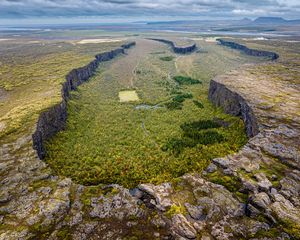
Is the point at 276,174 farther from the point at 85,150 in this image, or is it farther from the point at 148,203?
the point at 85,150

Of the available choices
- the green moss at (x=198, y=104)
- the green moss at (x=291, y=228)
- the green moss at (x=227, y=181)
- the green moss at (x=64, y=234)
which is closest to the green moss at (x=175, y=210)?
the green moss at (x=227, y=181)

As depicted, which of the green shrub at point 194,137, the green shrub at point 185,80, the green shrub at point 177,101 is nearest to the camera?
the green shrub at point 194,137

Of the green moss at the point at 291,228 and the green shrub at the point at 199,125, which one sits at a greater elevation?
the green moss at the point at 291,228

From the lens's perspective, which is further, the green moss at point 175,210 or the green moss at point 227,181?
the green moss at point 227,181

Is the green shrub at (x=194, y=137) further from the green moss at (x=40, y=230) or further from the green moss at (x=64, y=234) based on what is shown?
the green moss at (x=40, y=230)

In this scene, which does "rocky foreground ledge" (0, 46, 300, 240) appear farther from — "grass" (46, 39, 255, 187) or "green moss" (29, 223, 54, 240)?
"grass" (46, 39, 255, 187)

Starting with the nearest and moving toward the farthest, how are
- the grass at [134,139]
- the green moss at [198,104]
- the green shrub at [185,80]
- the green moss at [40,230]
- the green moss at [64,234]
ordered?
the green moss at [40,230] < the green moss at [64,234] < the grass at [134,139] < the green moss at [198,104] < the green shrub at [185,80]

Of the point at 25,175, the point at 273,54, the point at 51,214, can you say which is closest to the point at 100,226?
the point at 51,214
